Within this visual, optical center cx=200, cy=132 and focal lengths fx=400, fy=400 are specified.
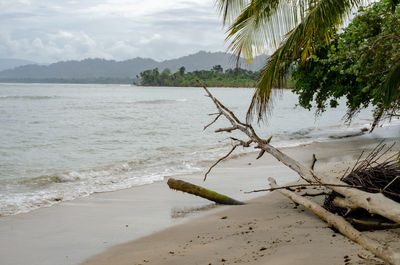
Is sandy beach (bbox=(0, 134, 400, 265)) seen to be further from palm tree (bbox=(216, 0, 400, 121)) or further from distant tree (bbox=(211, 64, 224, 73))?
distant tree (bbox=(211, 64, 224, 73))

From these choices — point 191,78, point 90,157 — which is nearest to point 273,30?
point 90,157

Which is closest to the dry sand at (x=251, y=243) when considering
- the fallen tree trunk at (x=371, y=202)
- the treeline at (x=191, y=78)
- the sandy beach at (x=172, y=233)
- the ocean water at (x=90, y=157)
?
the sandy beach at (x=172, y=233)

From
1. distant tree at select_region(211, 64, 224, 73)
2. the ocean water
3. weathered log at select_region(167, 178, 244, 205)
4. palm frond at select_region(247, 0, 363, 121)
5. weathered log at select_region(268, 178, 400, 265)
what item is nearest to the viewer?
weathered log at select_region(268, 178, 400, 265)

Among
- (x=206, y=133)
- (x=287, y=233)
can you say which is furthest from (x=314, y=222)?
(x=206, y=133)

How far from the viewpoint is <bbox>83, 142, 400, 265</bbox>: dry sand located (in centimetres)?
398

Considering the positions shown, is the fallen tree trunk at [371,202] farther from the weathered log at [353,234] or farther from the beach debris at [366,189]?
the weathered log at [353,234]

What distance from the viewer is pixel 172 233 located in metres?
5.71

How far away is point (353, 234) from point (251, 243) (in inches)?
45.1

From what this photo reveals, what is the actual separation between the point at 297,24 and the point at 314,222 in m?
2.76

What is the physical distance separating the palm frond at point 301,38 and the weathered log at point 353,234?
1501 millimetres

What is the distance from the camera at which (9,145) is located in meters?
17.1

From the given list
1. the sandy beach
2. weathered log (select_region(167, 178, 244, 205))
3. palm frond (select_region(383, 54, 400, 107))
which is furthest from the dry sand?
palm frond (select_region(383, 54, 400, 107))

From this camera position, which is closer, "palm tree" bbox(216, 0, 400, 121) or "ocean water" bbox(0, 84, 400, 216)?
"palm tree" bbox(216, 0, 400, 121)

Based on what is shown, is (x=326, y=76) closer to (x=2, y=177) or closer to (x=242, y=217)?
(x=242, y=217)
